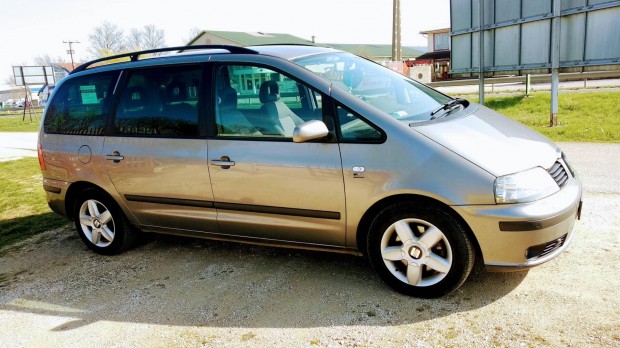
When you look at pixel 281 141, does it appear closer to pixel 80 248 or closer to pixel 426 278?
pixel 426 278

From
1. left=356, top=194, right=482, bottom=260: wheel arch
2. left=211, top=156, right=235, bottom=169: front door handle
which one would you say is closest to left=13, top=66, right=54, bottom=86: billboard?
left=211, top=156, right=235, bottom=169: front door handle

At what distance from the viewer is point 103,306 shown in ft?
12.2

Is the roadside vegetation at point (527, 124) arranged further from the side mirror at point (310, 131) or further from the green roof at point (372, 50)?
the green roof at point (372, 50)

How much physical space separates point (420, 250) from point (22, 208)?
19.6ft

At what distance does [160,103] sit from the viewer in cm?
423

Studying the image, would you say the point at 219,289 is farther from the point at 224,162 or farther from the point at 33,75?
the point at 33,75

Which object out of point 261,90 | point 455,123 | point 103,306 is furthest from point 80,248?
point 455,123

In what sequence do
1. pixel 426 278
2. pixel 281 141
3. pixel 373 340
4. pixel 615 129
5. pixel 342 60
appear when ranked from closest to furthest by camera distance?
1. pixel 373 340
2. pixel 426 278
3. pixel 281 141
4. pixel 342 60
5. pixel 615 129

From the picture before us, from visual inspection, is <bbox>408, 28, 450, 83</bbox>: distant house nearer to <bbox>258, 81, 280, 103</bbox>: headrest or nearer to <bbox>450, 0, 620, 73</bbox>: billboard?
<bbox>450, 0, 620, 73</bbox>: billboard

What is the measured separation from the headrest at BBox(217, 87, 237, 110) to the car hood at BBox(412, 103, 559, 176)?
4.70 ft

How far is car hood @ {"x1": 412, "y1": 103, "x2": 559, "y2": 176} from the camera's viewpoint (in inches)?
122

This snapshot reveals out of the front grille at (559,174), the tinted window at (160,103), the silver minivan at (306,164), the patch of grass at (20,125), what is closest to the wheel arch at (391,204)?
the silver minivan at (306,164)

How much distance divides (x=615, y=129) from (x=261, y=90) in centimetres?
789

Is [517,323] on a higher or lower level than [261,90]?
A: lower
